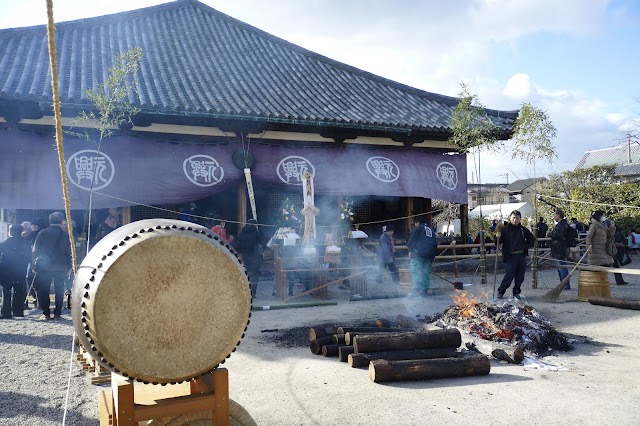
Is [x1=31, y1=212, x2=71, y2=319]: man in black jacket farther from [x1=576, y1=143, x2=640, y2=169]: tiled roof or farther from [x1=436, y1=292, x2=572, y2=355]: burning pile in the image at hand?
[x1=576, y1=143, x2=640, y2=169]: tiled roof

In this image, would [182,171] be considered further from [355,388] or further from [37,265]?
[355,388]

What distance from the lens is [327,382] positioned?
450 cm

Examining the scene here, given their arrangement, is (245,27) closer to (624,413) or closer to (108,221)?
(108,221)

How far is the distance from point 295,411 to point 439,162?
10743 millimetres

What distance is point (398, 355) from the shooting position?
16.0ft

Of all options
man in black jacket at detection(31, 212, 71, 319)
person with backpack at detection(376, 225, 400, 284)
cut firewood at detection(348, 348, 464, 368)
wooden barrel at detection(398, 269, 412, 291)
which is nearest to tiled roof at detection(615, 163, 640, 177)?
person with backpack at detection(376, 225, 400, 284)

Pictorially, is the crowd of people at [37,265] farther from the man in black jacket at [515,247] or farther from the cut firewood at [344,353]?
the man in black jacket at [515,247]

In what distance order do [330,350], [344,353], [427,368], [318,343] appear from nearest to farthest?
[427,368]
[344,353]
[330,350]
[318,343]

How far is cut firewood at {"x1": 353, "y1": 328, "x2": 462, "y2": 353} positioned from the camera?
500cm

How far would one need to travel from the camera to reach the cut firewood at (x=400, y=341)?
16.4 ft

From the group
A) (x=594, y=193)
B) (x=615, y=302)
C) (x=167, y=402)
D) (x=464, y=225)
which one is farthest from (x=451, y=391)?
(x=594, y=193)

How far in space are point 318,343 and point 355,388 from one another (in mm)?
1240

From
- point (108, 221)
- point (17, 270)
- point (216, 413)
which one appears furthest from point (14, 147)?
point (216, 413)

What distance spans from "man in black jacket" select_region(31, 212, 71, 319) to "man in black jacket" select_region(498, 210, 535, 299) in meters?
7.78
